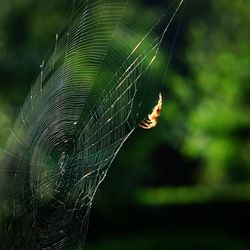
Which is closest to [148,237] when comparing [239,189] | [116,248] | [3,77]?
[116,248]

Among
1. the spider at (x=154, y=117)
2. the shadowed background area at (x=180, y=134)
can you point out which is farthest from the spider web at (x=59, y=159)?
the shadowed background area at (x=180, y=134)

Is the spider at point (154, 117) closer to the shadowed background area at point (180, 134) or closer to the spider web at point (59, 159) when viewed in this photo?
the spider web at point (59, 159)

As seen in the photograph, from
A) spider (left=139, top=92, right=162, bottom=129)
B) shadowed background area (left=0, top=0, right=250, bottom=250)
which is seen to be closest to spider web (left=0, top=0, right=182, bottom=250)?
spider (left=139, top=92, right=162, bottom=129)

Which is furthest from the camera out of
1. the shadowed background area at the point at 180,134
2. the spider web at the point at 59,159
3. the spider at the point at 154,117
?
the shadowed background area at the point at 180,134

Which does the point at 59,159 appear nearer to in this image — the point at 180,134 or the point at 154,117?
the point at 154,117

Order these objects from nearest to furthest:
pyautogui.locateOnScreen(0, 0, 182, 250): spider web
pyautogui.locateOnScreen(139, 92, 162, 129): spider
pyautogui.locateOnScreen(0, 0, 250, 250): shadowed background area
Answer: pyautogui.locateOnScreen(139, 92, 162, 129): spider, pyautogui.locateOnScreen(0, 0, 182, 250): spider web, pyautogui.locateOnScreen(0, 0, 250, 250): shadowed background area

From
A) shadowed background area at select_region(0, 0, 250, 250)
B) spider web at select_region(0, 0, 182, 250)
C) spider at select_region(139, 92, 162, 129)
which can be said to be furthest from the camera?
shadowed background area at select_region(0, 0, 250, 250)

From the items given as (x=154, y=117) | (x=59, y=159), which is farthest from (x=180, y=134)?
(x=154, y=117)

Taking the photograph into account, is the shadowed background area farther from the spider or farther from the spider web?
the spider
